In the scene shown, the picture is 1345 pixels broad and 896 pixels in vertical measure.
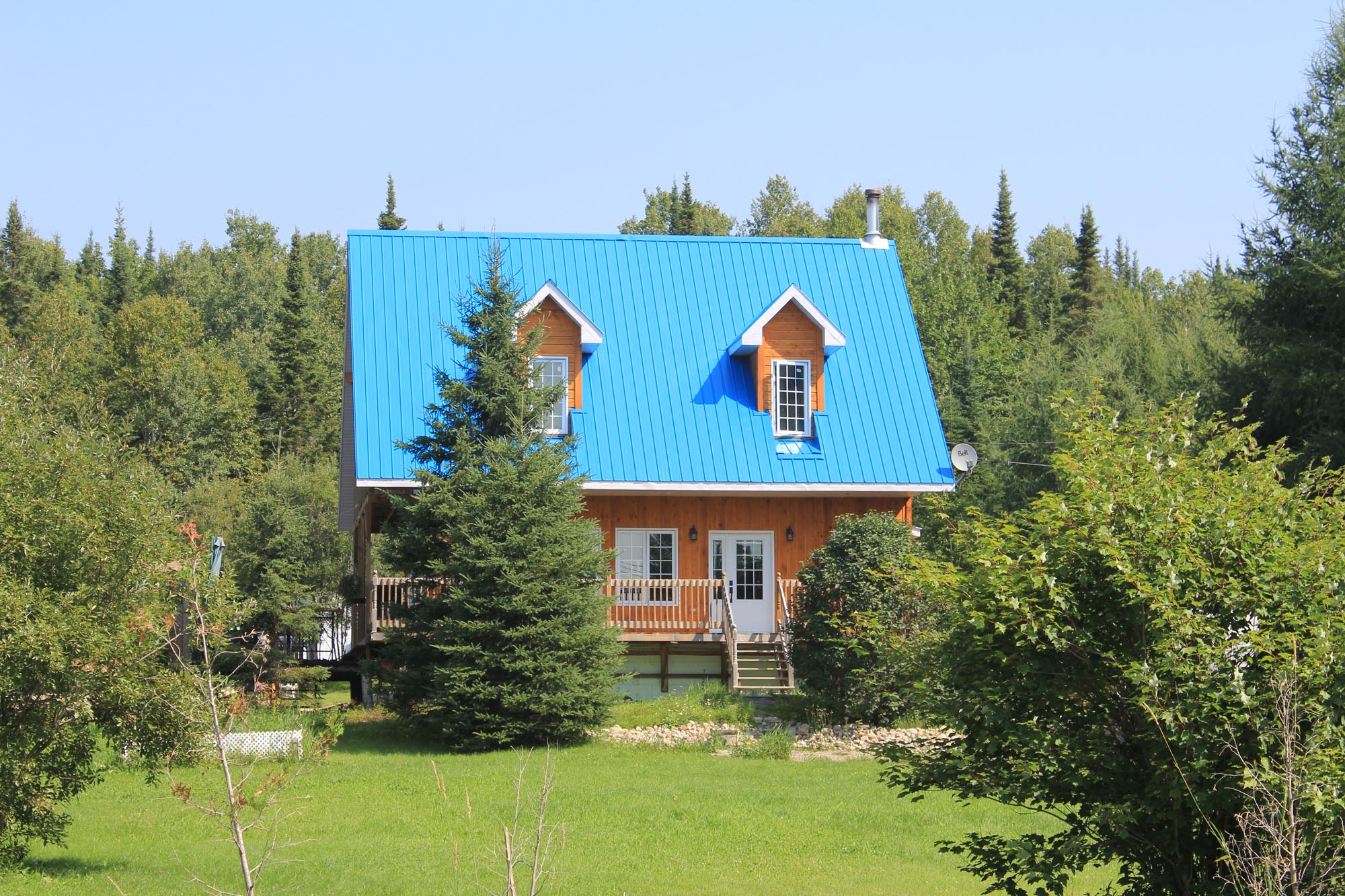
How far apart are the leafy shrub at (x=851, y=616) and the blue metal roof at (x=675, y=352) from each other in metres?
4.33

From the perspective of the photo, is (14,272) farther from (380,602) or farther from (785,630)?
(785,630)

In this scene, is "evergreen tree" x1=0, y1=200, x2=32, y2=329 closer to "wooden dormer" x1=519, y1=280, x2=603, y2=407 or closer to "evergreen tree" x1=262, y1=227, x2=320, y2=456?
"evergreen tree" x1=262, y1=227, x2=320, y2=456

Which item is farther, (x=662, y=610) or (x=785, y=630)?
(x=662, y=610)

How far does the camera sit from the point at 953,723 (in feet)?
26.6

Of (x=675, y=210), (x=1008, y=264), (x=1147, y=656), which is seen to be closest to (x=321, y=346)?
A: (x=675, y=210)

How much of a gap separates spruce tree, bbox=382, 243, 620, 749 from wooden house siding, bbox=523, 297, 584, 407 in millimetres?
5293

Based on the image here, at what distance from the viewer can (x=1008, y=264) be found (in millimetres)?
71500

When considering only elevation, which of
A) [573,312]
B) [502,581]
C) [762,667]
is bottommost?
[762,667]

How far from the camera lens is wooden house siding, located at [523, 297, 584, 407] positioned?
84.3ft

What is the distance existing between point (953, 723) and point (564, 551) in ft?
36.7

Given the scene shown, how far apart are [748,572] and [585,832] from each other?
12895 mm

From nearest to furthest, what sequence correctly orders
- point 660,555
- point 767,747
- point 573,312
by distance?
point 767,747 < point 573,312 < point 660,555

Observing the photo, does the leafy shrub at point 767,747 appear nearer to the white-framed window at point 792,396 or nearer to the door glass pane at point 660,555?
the door glass pane at point 660,555

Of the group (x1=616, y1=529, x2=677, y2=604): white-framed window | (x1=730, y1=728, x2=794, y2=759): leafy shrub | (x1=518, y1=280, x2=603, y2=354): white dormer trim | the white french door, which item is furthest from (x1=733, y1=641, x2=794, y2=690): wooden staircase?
(x1=518, y1=280, x2=603, y2=354): white dormer trim
